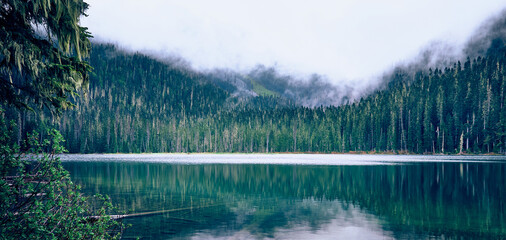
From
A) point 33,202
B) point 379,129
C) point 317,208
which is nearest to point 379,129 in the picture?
point 379,129

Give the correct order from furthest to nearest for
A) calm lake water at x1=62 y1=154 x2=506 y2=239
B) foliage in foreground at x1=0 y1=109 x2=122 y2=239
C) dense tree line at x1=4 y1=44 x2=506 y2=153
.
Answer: dense tree line at x1=4 y1=44 x2=506 y2=153, calm lake water at x1=62 y1=154 x2=506 y2=239, foliage in foreground at x1=0 y1=109 x2=122 y2=239

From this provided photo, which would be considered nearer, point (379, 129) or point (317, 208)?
point (317, 208)

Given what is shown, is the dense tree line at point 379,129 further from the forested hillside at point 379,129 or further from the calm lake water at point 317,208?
the calm lake water at point 317,208

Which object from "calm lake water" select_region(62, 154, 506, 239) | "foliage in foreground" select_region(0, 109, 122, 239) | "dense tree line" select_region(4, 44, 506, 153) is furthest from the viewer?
"dense tree line" select_region(4, 44, 506, 153)

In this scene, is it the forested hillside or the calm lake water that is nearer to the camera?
the calm lake water

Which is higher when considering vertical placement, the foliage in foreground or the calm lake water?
the foliage in foreground

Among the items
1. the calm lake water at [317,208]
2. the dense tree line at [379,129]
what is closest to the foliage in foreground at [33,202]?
the calm lake water at [317,208]

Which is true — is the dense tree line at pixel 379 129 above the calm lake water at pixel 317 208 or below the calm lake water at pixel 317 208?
above

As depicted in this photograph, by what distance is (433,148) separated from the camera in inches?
4850

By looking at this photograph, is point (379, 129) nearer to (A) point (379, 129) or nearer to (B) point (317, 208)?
(A) point (379, 129)

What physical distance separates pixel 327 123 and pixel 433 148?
167 ft

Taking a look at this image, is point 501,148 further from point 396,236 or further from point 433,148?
point 396,236

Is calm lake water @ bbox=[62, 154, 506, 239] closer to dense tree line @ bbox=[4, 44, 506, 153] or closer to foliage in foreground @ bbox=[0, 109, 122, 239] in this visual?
foliage in foreground @ bbox=[0, 109, 122, 239]

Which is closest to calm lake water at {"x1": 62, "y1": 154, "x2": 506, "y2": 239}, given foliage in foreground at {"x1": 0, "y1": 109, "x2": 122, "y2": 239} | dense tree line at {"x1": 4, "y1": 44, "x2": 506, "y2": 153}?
foliage in foreground at {"x1": 0, "y1": 109, "x2": 122, "y2": 239}
